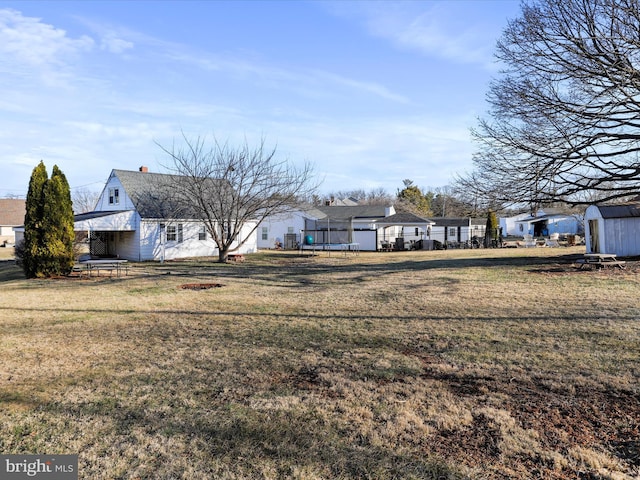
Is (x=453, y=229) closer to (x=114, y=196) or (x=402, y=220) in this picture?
(x=402, y=220)

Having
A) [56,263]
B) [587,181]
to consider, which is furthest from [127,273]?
[587,181]

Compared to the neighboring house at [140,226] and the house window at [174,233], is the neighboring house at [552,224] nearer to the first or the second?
the neighboring house at [140,226]

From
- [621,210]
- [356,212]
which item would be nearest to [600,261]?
[621,210]

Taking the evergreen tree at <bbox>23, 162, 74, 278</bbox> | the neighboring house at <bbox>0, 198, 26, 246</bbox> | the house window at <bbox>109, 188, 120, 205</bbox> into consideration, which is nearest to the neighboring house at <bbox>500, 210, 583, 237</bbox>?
the house window at <bbox>109, 188, 120, 205</bbox>

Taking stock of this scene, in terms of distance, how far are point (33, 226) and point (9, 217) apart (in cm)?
4510

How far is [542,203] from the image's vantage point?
645 inches

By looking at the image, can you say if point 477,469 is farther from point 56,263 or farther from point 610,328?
point 56,263

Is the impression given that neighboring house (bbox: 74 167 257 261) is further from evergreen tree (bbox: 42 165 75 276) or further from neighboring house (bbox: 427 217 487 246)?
neighboring house (bbox: 427 217 487 246)

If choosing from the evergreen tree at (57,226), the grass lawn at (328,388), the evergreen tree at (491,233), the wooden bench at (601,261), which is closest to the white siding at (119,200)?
the evergreen tree at (57,226)

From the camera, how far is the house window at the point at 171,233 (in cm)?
2667

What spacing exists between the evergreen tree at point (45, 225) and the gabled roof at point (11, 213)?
42841mm

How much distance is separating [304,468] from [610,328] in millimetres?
6837

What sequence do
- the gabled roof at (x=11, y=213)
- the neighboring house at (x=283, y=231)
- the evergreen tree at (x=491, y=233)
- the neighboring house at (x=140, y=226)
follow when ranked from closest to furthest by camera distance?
the neighboring house at (x=140, y=226), the neighboring house at (x=283, y=231), the evergreen tree at (x=491, y=233), the gabled roof at (x=11, y=213)

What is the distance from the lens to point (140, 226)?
83.6ft
